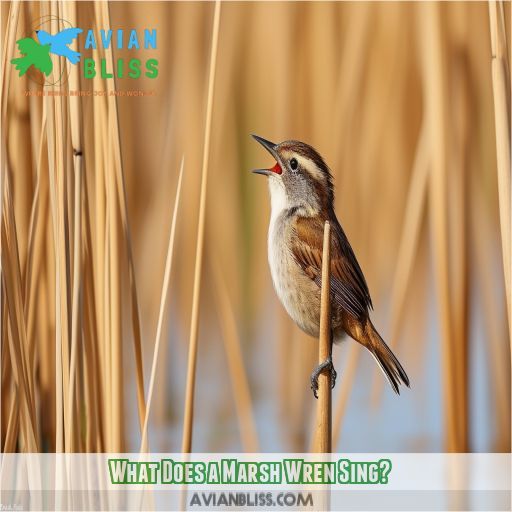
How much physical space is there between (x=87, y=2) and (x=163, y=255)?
76 cm

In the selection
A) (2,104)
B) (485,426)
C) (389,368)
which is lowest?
(485,426)

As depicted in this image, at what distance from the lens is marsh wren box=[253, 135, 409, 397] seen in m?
2.02

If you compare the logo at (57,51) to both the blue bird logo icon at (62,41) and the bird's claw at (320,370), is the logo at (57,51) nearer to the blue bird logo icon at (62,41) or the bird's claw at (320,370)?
the blue bird logo icon at (62,41)

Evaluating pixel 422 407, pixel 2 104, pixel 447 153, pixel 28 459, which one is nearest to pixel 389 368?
pixel 422 407

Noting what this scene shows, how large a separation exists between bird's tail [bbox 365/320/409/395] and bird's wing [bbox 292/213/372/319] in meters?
0.07

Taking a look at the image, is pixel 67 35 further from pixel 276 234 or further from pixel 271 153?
pixel 276 234

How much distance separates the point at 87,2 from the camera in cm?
193

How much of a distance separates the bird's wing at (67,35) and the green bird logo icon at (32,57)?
50 mm

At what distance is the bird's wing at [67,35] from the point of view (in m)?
1.90

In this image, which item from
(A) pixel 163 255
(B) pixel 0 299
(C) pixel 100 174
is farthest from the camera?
(A) pixel 163 255

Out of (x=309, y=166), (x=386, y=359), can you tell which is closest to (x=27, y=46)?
(x=309, y=166)

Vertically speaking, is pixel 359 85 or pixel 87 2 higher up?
pixel 87 2

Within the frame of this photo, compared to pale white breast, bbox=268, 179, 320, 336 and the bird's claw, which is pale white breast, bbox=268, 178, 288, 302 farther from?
the bird's claw

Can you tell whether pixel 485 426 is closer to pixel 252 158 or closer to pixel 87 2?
pixel 252 158
